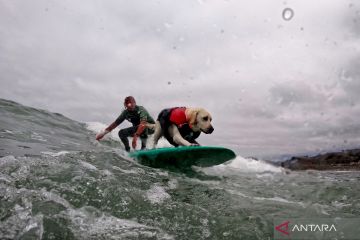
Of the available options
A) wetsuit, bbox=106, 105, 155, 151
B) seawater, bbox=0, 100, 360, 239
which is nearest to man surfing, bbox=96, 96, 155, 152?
wetsuit, bbox=106, 105, 155, 151

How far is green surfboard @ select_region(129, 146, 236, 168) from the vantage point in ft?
25.1

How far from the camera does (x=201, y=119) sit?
7855mm

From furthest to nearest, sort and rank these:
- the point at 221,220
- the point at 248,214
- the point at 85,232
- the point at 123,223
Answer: the point at 248,214
the point at 221,220
the point at 123,223
the point at 85,232

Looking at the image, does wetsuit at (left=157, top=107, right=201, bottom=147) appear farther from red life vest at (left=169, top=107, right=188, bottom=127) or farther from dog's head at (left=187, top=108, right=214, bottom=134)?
dog's head at (left=187, top=108, right=214, bottom=134)

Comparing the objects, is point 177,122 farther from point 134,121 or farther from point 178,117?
point 134,121

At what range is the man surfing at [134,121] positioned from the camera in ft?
34.5

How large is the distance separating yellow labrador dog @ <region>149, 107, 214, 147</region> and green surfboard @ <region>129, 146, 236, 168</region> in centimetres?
29

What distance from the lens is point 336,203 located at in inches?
239

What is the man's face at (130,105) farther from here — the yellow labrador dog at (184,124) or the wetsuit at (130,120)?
the yellow labrador dog at (184,124)

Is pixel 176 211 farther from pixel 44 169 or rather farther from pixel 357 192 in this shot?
pixel 357 192

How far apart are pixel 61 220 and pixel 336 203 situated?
4.88 m

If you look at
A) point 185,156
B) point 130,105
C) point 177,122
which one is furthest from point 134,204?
point 130,105

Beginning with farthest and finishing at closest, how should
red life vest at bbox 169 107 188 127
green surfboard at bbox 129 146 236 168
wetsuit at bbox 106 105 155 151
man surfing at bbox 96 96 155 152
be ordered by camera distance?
wetsuit at bbox 106 105 155 151, man surfing at bbox 96 96 155 152, red life vest at bbox 169 107 188 127, green surfboard at bbox 129 146 236 168

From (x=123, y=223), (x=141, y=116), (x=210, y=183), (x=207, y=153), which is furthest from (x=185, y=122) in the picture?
(x=123, y=223)
